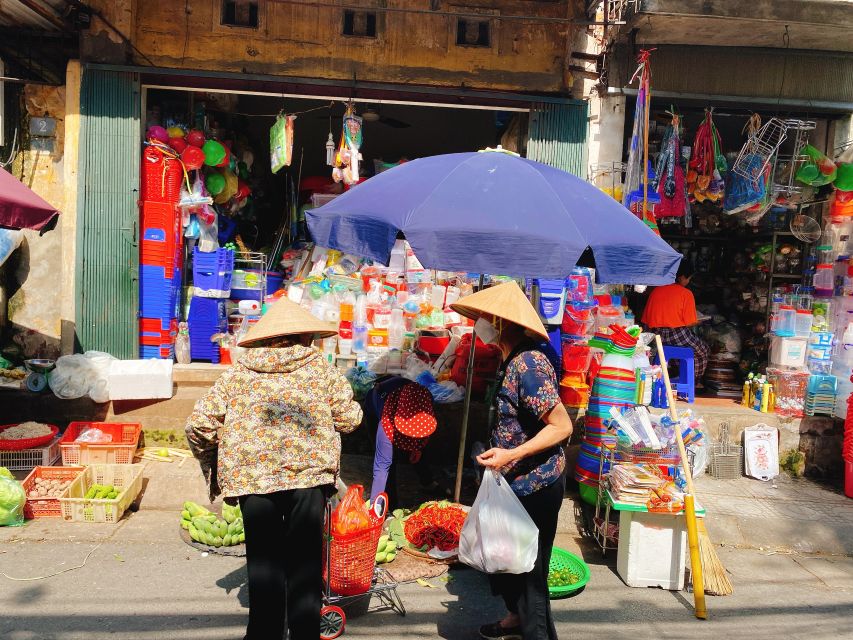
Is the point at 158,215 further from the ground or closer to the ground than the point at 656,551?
further from the ground

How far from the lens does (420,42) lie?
7930 mm

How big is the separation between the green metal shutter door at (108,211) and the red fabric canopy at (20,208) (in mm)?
1773

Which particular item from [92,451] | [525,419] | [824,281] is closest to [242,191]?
[92,451]

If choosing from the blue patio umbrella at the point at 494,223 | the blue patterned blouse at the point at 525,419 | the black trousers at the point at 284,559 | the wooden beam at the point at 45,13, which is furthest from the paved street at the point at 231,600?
the wooden beam at the point at 45,13

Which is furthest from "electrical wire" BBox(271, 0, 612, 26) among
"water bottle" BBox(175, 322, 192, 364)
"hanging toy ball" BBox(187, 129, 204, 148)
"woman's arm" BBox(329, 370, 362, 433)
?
"woman's arm" BBox(329, 370, 362, 433)

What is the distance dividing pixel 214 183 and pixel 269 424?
5.84 meters

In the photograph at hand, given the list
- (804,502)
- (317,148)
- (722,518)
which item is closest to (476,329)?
(722,518)

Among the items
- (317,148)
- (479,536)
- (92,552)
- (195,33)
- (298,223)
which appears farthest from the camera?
(317,148)

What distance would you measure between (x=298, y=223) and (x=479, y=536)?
714 cm

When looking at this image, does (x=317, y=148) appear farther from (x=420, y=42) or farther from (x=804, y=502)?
(x=804, y=502)

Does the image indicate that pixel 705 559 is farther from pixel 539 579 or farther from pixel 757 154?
pixel 757 154

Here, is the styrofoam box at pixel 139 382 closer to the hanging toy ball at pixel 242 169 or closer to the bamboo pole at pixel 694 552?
the hanging toy ball at pixel 242 169

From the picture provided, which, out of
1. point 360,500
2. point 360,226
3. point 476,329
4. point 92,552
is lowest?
point 92,552

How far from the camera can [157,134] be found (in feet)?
25.4
